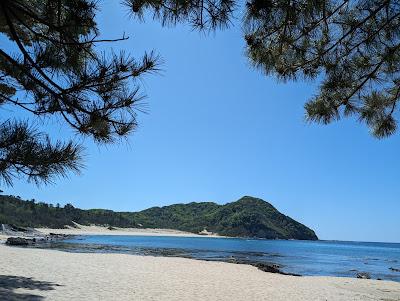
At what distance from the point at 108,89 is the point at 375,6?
16.3 feet

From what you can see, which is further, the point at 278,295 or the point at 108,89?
the point at 278,295

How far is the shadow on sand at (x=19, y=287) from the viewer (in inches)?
303

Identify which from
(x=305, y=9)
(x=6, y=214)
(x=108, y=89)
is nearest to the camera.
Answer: (x=108, y=89)

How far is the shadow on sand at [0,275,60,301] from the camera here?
7.69 meters

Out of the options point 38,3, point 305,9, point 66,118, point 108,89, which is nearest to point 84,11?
point 38,3

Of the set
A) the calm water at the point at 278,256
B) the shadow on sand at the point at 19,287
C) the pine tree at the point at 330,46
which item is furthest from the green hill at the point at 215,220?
the pine tree at the point at 330,46

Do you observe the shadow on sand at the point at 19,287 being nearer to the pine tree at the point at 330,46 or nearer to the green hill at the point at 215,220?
the pine tree at the point at 330,46

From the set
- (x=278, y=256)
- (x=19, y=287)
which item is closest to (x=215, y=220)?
(x=278, y=256)

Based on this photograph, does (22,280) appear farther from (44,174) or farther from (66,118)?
(66,118)

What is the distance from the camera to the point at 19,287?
29.3ft

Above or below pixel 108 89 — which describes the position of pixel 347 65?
above

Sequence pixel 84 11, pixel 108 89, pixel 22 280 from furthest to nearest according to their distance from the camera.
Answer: pixel 22 280, pixel 108 89, pixel 84 11

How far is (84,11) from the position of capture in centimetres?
537

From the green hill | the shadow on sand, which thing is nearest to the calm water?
the shadow on sand
